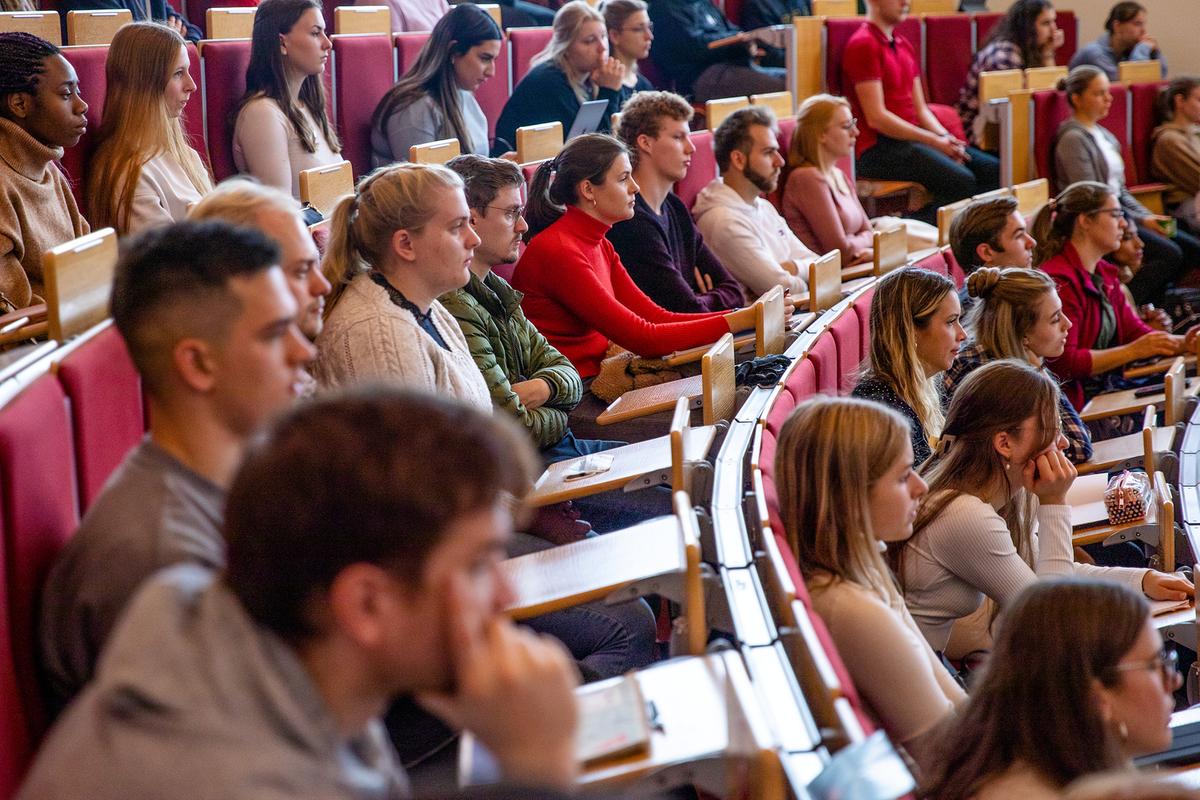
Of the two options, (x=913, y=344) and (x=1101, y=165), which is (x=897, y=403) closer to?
(x=913, y=344)

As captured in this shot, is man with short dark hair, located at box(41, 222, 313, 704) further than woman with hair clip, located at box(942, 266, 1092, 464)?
No

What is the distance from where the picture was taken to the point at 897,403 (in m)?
1.63

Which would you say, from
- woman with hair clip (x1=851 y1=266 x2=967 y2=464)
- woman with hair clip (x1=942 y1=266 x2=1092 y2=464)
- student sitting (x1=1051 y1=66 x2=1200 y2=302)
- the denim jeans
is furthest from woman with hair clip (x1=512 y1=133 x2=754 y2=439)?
student sitting (x1=1051 y1=66 x2=1200 y2=302)

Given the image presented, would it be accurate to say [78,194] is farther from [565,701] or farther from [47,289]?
[565,701]

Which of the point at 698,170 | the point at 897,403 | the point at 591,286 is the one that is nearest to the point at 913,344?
the point at 897,403

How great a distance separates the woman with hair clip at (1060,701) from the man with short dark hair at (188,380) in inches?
19.9

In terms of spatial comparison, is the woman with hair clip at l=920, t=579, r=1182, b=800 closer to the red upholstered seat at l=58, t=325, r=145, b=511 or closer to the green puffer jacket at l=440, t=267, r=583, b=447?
the red upholstered seat at l=58, t=325, r=145, b=511

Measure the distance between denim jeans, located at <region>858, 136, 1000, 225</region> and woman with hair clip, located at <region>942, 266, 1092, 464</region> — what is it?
143 centimetres

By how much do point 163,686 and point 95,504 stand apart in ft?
0.81

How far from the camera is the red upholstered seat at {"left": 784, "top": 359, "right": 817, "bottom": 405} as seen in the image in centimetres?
147

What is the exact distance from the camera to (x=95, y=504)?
70 cm

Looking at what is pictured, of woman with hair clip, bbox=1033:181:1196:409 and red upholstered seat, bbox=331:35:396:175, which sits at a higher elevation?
red upholstered seat, bbox=331:35:396:175

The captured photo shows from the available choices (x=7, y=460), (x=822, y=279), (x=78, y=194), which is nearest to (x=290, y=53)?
(x=78, y=194)

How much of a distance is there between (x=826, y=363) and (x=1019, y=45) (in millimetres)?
2631
